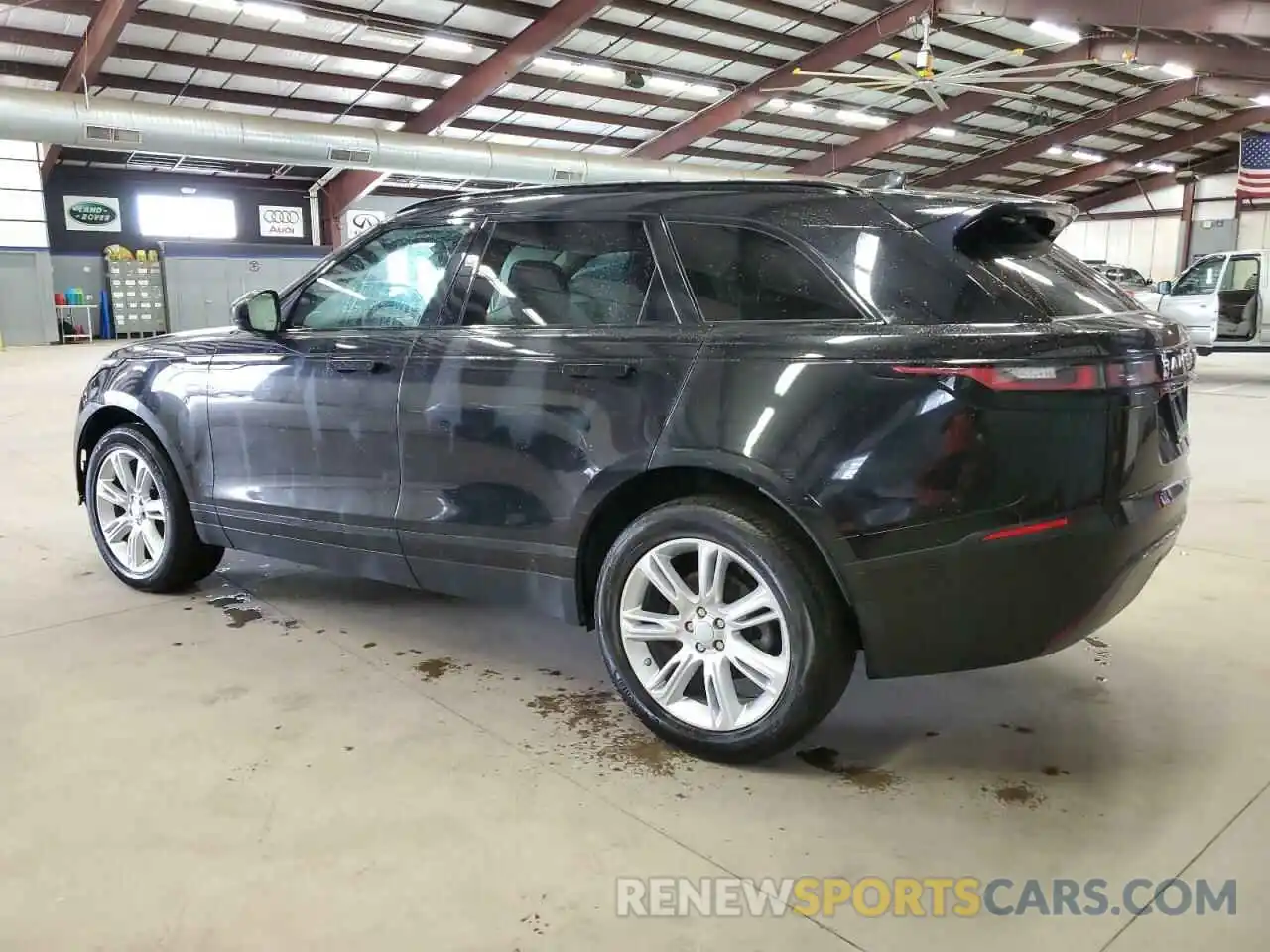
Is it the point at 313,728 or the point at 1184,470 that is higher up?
the point at 1184,470

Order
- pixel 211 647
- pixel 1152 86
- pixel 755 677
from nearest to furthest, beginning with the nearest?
pixel 755 677 < pixel 211 647 < pixel 1152 86

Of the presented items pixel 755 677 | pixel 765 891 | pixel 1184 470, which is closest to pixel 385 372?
pixel 755 677

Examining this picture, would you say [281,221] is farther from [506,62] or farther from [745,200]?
[745,200]

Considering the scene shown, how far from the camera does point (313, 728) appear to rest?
2730mm

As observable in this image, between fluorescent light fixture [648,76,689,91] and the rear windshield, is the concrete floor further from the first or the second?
fluorescent light fixture [648,76,689,91]

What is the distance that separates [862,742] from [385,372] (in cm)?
185

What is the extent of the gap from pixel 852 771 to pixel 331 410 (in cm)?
202

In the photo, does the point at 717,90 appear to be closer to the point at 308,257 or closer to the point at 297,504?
the point at 308,257

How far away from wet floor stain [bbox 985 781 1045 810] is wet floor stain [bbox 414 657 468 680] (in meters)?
1.70

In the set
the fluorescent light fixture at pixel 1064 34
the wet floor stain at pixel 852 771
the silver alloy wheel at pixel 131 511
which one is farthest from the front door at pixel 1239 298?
the silver alloy wheel at pixel 131 511

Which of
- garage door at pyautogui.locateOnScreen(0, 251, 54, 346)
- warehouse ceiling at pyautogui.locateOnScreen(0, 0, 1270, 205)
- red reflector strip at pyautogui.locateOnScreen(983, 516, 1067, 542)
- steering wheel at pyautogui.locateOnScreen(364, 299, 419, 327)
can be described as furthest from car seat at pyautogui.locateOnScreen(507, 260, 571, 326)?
garage door at pyautogui.locateOnScreen(0, 251, 54, 346)

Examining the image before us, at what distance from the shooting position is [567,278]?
9.37 ft

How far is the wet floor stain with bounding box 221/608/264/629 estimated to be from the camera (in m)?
3.60

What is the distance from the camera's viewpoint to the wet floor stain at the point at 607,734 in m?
2.53
